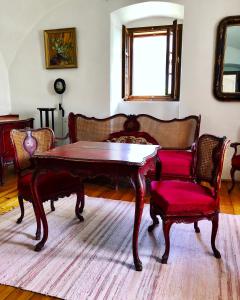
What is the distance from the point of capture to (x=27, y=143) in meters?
2.51

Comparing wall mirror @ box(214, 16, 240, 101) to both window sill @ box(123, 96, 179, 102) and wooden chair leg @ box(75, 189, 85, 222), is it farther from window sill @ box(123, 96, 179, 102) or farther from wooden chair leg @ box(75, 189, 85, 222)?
wooden chair leg @ box(75, 189, 85, 222)

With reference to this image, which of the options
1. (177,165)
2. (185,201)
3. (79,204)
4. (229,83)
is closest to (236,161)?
(177,165)

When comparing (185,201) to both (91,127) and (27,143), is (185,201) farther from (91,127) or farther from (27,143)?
(91,127)

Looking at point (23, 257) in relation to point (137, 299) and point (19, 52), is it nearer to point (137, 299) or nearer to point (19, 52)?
point (137, 299)

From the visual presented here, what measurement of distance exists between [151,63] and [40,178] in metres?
3.08

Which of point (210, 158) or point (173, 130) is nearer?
point (210, 158)

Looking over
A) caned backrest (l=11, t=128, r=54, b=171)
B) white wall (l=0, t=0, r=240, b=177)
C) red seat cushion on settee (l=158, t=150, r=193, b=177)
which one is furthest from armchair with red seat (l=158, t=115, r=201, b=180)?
caned backrest (l=11, t=128, r=54, b=171)

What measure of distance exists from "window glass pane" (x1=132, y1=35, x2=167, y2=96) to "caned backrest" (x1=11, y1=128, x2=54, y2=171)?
2463 millimetres

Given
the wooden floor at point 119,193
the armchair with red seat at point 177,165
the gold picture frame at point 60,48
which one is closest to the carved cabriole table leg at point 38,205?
the wooden floor at point 119,193

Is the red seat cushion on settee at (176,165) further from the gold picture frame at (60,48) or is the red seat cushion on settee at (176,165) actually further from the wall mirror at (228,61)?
the gold picture frame at (60,48)

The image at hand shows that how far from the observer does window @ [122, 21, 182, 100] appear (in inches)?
168

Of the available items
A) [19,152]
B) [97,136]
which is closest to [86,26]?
[97,136]

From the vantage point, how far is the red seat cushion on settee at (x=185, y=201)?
1898 mm

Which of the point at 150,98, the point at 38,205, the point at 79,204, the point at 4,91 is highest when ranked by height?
the point at 4,91
